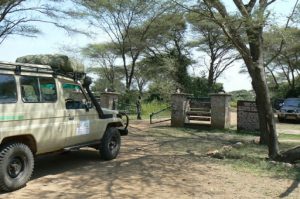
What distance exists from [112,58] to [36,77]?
3861 cm

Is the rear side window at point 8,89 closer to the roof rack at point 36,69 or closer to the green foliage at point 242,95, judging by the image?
the roof rack at point 36,69

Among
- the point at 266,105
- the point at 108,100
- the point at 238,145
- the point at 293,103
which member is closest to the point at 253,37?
the point at 266,105

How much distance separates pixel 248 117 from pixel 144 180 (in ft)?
36.4

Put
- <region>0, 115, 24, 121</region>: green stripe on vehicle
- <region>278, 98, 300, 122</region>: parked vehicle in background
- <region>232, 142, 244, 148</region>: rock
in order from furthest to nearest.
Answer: <region>278, 98, 300, 122</region>: parked vehicle in background < <region>232, 142, 244, 148</region>: rock < <region>0, 115, 24, 121</region>: green stripe on vehicle

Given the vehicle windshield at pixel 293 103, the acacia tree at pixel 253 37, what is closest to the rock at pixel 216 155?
the acacia tree at pixel 253 37

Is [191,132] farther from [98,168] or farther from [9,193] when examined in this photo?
[9,193]

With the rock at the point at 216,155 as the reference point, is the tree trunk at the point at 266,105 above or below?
above

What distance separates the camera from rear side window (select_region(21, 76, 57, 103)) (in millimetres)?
7961

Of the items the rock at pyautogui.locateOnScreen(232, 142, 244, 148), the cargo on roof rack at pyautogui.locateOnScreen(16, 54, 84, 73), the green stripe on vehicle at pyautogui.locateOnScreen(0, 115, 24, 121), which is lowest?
the rock at pyautogui.locateOnScreen(232, 142, 244, 148)

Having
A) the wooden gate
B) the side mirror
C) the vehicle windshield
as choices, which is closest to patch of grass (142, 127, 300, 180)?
the wooden gate

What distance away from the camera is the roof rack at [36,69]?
7656mm

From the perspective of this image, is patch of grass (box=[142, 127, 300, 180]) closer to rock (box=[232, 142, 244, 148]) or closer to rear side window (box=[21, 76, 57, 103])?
rock (box=[232, 142, 244, 148])

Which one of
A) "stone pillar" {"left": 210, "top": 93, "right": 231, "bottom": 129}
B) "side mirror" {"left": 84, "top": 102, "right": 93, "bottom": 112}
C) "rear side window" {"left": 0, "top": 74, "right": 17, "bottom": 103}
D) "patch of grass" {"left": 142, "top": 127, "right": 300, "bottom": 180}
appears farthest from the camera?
"stone pillar" {"left": 210, "top": 93, "right": 231, "bottom": 129}

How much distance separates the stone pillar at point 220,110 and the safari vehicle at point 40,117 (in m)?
9.63
